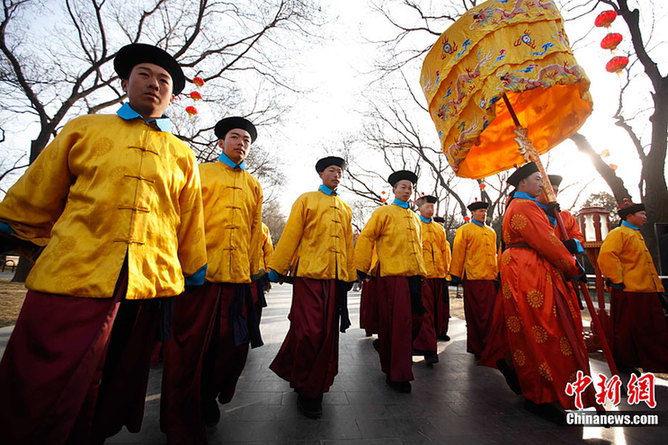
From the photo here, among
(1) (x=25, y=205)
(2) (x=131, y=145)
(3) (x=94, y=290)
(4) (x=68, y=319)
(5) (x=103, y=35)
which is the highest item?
(5) (x=103, y=35)

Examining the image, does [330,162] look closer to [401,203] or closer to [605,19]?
[401,203]

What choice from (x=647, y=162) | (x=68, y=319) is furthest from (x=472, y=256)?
(x=647, y=162)

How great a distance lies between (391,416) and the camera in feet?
8.34

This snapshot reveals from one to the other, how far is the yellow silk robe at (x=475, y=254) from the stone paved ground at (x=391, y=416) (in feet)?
5.39

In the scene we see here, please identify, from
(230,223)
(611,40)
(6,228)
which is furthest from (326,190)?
(611,40)

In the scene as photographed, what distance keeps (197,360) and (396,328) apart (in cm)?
205

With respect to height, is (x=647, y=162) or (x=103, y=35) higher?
(x=103, y=35)

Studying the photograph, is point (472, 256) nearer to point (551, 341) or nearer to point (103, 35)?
point (551, 341)

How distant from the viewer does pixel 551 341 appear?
8.59 ft

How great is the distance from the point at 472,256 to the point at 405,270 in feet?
7.25

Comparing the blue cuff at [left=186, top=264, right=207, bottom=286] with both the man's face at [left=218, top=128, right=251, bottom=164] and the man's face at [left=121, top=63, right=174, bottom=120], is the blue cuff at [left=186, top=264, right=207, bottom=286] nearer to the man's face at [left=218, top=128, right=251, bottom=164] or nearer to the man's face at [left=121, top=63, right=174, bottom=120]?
the man's face at [left=121, top=63, right=174, bottom=120]

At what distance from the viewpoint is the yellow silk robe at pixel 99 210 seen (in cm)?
138

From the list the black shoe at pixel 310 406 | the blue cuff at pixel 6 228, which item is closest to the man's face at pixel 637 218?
the black shoe at pixel 310 406

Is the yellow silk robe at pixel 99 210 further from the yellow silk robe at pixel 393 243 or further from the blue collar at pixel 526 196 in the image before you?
the blue collar at pixel 526 196
